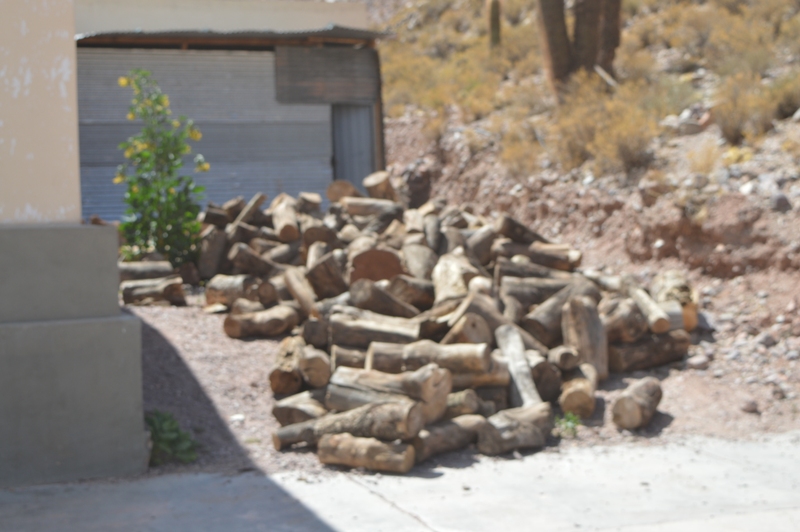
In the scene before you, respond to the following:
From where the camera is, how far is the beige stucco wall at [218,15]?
1443 cm

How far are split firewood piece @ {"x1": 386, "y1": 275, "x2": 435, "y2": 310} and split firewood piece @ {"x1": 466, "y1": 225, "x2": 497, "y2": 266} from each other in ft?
4.56

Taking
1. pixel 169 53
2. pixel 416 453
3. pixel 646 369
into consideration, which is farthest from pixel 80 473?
pixel 169 53

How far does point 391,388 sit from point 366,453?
596 millimetres

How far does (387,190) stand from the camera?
10.0 meters

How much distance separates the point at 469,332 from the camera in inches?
220

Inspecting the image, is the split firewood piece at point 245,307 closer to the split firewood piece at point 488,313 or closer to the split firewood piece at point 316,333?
the split firewood piece at point 316,333

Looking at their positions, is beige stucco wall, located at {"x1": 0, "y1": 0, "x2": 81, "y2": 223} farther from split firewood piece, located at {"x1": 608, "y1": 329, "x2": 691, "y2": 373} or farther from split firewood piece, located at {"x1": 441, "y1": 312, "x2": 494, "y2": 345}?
split firewood piece, located at {"x1": 608, "y1": 329, "x2": 691, "y2": 373}

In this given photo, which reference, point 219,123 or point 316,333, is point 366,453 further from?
point 219,123

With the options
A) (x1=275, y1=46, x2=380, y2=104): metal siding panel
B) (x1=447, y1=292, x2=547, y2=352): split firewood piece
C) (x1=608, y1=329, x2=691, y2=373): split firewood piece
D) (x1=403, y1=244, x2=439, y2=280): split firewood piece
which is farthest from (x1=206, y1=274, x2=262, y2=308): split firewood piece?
(x1=275, y1=46, x2=380, y2=104): metal siding panel

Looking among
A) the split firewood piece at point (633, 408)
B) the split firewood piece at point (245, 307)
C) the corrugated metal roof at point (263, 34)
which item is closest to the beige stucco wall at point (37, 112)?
the split firewood piece at point (245, 307)

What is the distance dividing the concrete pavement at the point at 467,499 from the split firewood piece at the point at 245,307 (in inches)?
114

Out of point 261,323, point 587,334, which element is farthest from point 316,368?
point 587,334

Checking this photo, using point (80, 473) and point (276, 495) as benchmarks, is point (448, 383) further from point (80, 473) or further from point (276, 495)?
point (80, 473)

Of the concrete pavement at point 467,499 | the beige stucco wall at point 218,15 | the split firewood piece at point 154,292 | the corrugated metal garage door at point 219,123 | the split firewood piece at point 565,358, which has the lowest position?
the concrete pavement at point 467,499
